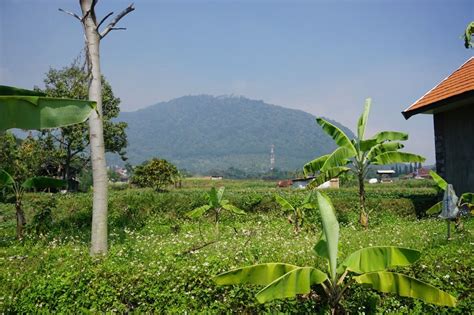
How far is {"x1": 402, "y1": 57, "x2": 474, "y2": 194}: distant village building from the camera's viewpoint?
1338 cm

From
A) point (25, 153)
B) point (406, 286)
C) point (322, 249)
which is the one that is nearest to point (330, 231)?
point (322, 249)

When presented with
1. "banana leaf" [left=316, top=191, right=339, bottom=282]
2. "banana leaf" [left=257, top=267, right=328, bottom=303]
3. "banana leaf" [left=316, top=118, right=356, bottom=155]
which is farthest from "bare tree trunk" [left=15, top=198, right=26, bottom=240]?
"banana leaf" [left=316, top=118, right=356, bottom=155]

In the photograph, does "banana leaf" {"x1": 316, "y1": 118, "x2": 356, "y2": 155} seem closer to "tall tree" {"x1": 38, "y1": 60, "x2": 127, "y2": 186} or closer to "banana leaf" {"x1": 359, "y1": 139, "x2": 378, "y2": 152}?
"banana leaf" {"x1": 359, "y1": 139, "x2": 378, "y2": 152}

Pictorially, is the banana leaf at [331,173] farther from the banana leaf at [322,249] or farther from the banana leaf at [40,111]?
the banana leaf at [40,111]

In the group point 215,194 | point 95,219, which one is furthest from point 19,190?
point 215,194

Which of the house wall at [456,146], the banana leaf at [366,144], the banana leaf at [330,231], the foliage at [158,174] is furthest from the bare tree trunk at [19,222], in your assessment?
the foliage at [158,174]

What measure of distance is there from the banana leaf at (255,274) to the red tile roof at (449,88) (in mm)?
10540

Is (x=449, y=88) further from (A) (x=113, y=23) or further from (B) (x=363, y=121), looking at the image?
(A) (x=113, y=23)

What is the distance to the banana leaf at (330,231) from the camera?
15.8 feet

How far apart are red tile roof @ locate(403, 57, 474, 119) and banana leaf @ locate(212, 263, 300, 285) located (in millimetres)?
10540

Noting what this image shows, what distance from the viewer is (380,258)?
469 cm

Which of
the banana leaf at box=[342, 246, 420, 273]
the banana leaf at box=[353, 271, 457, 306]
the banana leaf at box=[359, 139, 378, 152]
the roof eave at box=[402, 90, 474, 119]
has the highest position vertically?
the roof eave at box=[402, 90, 474, 119]

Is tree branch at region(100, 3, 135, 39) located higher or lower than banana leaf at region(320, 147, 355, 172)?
higher

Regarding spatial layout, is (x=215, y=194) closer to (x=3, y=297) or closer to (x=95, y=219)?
(x=95, y=219)
